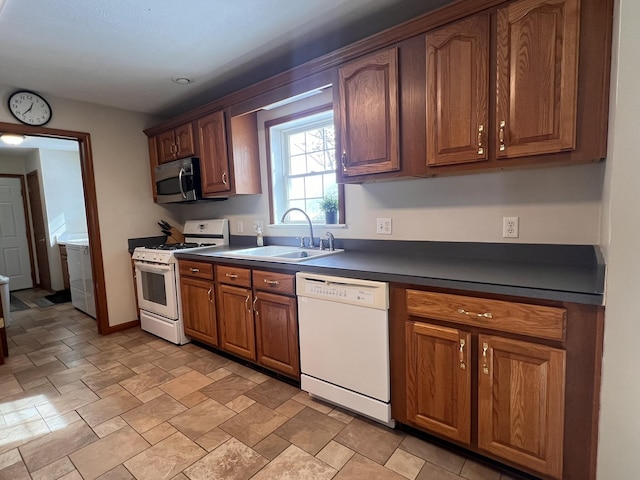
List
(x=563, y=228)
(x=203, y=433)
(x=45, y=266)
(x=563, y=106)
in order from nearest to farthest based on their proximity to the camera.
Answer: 1. (x=563, y=106)
2. (x=563, y=228)
3. (x=203, y=433)
4. (x=45, y=266)

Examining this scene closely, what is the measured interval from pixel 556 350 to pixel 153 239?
3.93 m

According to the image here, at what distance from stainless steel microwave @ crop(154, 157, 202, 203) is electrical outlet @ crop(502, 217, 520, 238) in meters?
2.67

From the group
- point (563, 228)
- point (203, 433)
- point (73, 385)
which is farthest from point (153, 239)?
point (563, 228)

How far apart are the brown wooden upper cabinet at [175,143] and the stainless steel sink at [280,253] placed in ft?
3.96

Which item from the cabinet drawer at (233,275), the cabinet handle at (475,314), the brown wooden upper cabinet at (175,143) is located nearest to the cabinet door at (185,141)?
the brown wooden upper cabinet at (175,143)

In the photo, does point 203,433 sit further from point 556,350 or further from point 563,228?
point 563,228

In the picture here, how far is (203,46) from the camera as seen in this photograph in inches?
92.7

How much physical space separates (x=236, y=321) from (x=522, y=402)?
76.4 inches

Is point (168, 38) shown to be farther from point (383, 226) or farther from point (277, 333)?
point (277, 333)

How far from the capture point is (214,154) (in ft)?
→ 10.1

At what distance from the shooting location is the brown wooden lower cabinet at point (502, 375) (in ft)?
4.15

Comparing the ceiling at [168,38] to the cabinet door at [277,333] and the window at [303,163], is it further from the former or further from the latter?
the cabinet door at [277,333]

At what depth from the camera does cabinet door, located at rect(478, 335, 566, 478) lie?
51.9 inches

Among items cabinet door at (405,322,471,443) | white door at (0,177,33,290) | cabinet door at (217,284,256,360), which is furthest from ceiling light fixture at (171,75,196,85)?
white door at (0,177,33,290)
